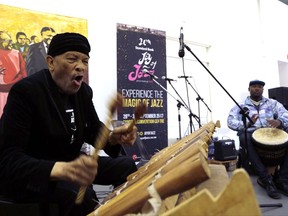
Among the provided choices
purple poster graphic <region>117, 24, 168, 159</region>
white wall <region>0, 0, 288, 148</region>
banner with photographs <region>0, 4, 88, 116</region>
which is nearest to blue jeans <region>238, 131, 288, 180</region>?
purple poster graphic <region>117, 24, 168, 159</region>

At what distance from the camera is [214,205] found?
47 cm

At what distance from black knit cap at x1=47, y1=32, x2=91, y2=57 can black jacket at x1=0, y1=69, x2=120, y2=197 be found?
0.50ft

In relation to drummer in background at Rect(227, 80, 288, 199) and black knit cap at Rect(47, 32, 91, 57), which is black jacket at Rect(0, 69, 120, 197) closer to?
black knit cap at Rect(47, 32, 91, 57)

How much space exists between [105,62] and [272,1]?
5724mm

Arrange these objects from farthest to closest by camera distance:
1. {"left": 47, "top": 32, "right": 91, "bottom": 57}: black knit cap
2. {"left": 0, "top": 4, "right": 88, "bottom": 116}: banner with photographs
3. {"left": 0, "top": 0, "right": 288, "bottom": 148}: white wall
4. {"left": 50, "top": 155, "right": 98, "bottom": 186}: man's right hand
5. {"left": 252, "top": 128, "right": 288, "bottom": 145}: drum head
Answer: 1. {"left": 0, "top": 0, "right": 288, "bottom": 148}: white wall
2. {"left": 0, "top": 4, "right": 88, "bottom": 116}: banner with photographs
3. {"left": 252, "top": 128, "right": 288, "bottom": 145}: drum head
4. {"left": 47, "top": 32, "right": 91, "bottom": 57}: black knit cap
5. {"left": 50, "top": 155, "right": 98, "bottom": 186}: man's right hand

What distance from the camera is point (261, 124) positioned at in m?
4.07

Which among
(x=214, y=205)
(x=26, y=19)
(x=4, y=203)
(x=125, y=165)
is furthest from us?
(x=26, y=19)

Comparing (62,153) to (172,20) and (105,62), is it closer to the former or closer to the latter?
(105,62)

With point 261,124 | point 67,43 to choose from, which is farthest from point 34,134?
point 261,124

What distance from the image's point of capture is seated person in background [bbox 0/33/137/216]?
1020 millimetres

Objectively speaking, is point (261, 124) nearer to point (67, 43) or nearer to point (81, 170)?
point (67, 43)

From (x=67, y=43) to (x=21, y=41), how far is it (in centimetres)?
274

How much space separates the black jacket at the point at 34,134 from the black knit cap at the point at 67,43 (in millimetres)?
153

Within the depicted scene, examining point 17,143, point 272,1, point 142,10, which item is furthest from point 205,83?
point 17,143
